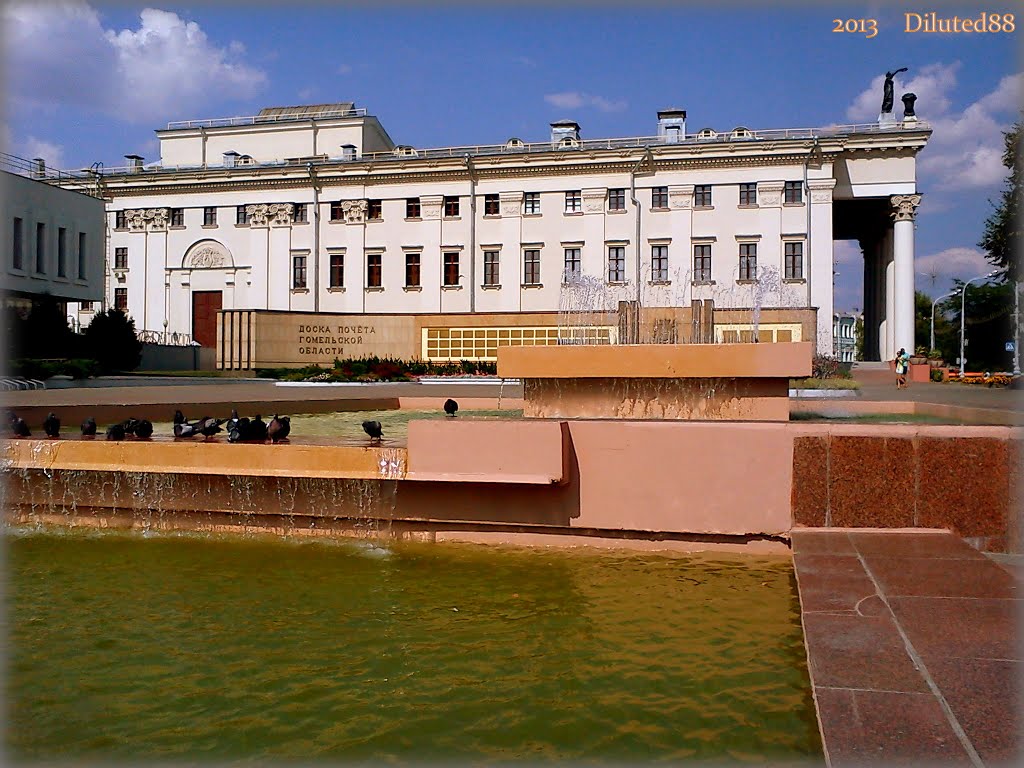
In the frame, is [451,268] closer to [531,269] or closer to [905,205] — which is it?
[531,269]

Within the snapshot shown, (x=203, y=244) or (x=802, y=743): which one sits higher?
(x=203, y=244)

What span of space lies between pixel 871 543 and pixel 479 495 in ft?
10.1

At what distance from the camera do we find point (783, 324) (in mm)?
37938

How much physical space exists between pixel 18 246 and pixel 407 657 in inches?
1555

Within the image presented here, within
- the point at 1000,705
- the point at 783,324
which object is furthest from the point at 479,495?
the point at 783,324

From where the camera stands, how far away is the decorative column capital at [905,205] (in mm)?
41062

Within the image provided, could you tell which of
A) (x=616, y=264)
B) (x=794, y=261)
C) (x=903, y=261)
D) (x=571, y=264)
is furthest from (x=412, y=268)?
(x=903, y=261)

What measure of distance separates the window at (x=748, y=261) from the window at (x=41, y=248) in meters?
32.2

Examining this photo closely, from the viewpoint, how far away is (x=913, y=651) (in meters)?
3.97

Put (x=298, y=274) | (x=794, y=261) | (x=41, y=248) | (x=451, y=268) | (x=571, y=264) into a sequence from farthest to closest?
(x=298, y=274) → (x=451, y=268) → (x=571, y=264) → (x=794, y=261) → (x=41, y=248)

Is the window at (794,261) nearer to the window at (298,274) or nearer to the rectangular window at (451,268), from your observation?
the rectangular window at (451,268)

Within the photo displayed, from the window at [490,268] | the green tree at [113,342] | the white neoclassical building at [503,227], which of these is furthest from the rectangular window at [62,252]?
the window at [490,268]

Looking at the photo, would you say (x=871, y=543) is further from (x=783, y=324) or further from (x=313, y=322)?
(x=313, y=322)

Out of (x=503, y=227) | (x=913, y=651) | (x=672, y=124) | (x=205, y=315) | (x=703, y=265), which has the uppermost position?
(x=672, y=124)
